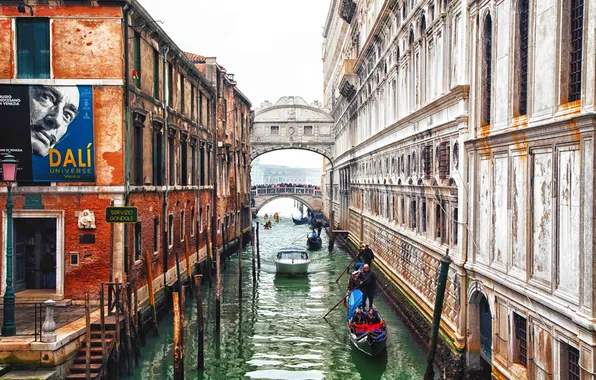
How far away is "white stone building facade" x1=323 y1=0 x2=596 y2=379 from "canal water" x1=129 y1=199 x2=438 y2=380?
1404 mm

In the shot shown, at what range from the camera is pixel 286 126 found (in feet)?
136

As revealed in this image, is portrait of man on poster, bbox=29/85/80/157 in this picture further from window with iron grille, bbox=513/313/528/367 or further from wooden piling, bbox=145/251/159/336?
window with iron grille, bbox=513/313/528/367

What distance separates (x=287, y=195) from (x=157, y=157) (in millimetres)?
37848

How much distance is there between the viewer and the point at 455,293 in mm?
10656

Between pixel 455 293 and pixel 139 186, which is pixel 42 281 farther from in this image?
pixel 455 293

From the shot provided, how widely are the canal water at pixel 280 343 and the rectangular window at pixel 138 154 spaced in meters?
3.65

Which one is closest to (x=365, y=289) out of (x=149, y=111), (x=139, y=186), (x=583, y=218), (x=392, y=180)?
(x=392, y=180)

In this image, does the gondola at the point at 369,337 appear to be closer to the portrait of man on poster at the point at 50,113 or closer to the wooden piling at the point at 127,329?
the wooden piling at the point at 127,329

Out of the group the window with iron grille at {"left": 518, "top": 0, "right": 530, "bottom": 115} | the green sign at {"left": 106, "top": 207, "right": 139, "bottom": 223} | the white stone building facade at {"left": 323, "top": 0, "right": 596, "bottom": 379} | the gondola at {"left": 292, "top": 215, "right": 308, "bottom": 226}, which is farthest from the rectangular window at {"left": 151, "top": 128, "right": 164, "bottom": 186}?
the gondola at {"left": 292, "top": 215, "right": 308, "bottom": 226}

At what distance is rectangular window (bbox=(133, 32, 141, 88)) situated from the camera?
43.4 ft

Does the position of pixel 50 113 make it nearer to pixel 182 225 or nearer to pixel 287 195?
pixel 182 225

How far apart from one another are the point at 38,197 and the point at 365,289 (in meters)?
7.67

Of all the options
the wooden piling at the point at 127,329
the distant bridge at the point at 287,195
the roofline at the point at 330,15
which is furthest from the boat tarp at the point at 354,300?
the distant bridge at the point at 287,195

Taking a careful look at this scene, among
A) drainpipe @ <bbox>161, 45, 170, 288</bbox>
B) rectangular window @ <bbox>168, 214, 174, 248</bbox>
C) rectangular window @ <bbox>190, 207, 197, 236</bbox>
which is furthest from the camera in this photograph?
rectangular window @ <bbox>190, 207, 197, 236</bbox>
